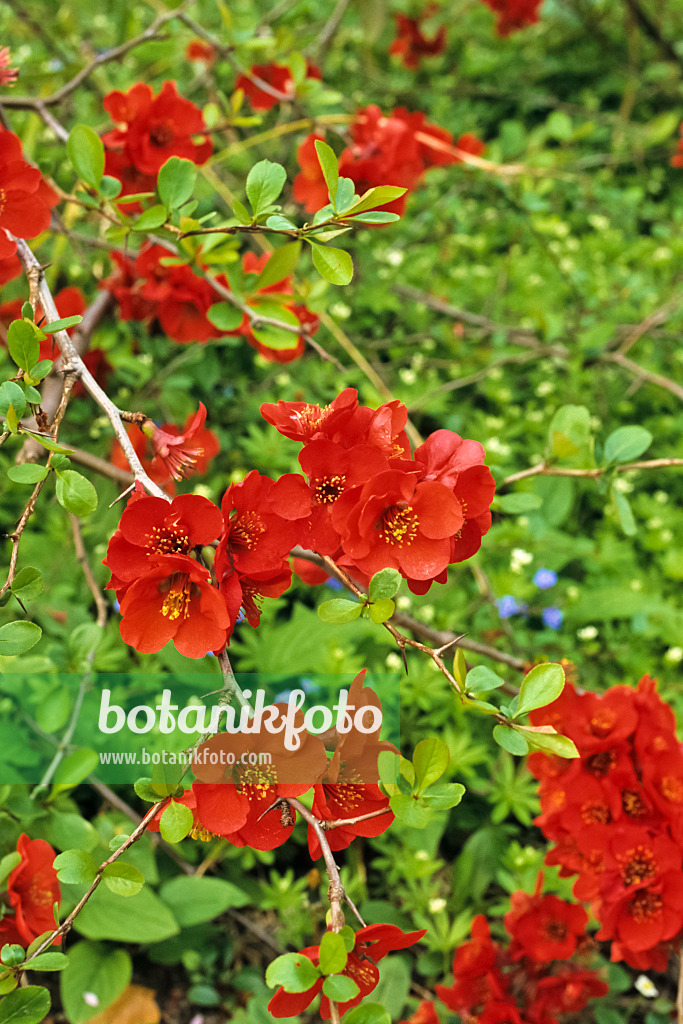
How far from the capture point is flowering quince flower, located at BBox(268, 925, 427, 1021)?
26.3 inches

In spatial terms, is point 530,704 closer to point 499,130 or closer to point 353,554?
point 353,554

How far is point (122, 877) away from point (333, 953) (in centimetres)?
20

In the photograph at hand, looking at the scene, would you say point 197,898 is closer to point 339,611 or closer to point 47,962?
point 47,962

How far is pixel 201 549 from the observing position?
2.27 feet

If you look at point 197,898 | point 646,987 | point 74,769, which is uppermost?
point 74,769

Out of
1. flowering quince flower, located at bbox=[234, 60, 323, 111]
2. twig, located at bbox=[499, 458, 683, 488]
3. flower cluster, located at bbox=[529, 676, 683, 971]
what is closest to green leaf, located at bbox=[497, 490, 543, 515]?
twig, located at bbox=[499, 458, 683, 488]

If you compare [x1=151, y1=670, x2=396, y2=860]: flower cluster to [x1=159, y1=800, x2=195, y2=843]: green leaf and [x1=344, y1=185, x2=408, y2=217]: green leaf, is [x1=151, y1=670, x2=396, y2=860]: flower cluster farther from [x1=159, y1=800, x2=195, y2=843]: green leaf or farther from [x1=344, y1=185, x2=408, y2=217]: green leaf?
[x1=344, y1=185, x2=408, y2=217]: green leaf

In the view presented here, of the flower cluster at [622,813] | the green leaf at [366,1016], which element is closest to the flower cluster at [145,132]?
the flower cluster at [622,813]

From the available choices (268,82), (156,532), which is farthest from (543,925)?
(268,82)

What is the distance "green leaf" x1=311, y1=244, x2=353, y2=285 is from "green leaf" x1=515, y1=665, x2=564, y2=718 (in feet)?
1.40

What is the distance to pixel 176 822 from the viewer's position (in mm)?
629

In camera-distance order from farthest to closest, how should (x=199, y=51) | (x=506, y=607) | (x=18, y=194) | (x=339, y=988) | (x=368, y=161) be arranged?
(x=199, y=51) < (x=506, y=607) < (x=368, y=161) < (x=18, y=194) < (x=339, y=988)

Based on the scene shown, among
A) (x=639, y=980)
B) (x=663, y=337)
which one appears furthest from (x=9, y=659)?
(x=663, y=337)

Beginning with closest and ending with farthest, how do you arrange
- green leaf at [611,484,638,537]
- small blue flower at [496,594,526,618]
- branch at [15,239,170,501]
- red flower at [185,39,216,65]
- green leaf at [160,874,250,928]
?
branch at [15,239,170,501] < green leaf at [611,484,638,537] < green leaf at [160,874,250,928] < small blue flower at [496,594,526,618] < red flower at [185,39,216,65]
